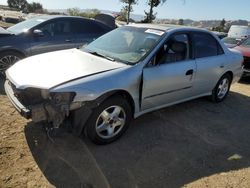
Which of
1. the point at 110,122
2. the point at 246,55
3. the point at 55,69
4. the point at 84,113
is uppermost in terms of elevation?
the point at 55,69

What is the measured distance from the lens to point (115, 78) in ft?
12.9

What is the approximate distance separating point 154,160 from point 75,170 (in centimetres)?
105

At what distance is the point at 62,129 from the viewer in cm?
397

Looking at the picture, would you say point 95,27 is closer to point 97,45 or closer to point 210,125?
point 97,45

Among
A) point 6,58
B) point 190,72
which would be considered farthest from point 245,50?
point 6,58

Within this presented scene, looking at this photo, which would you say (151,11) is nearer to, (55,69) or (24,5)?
(55,69)

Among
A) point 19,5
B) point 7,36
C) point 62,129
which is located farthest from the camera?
point 19,5

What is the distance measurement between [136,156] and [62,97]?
1.26 m

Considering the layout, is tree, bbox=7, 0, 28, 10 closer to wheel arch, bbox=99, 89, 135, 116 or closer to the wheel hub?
wheel arch, bbox=99, 89, 135, 116

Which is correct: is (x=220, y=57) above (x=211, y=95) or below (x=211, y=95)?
above

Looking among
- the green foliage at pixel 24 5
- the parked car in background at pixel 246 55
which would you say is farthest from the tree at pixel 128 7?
the green foliage at pixel 24 5

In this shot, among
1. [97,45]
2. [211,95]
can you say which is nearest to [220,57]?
[211,95]

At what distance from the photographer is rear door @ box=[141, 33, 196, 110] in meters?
4.39

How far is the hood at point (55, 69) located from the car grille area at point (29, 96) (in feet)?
0.19
